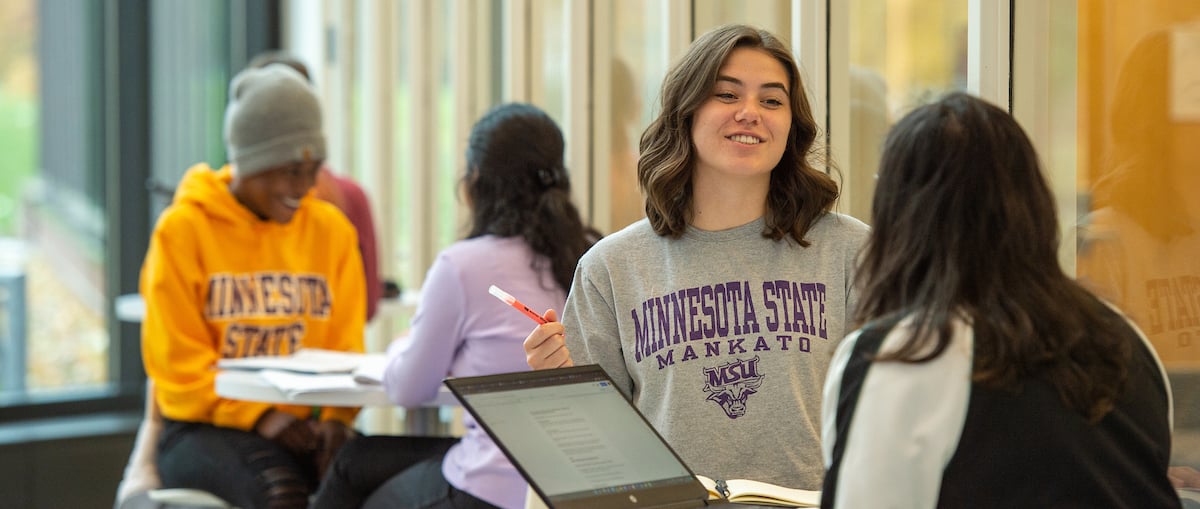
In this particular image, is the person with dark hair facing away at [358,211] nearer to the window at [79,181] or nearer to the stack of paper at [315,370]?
the stack of paper at [315,370]

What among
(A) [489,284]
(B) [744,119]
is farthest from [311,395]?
(B) [744,119]

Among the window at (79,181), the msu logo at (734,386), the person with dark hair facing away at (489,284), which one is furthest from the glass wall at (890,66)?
the window at (79,181)

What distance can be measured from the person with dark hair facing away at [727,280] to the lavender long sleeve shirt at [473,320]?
0.56 meters

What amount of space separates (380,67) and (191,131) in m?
1.18

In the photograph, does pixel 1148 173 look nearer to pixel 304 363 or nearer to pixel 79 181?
pixel 304 363

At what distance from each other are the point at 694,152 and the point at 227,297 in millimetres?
1668

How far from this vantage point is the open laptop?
1406 mm

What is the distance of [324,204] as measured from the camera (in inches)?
138

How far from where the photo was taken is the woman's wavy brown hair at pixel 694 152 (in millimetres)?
1891

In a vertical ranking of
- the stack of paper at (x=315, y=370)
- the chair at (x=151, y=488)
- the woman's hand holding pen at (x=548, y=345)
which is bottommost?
the chair at (x=151, y=488)

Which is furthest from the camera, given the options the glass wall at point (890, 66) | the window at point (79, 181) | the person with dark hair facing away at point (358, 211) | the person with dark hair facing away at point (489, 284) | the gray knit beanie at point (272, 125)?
the window at point (79, 181)

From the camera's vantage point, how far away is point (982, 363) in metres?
1.23

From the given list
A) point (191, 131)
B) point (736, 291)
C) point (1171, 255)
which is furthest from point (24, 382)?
point (1171, 255)

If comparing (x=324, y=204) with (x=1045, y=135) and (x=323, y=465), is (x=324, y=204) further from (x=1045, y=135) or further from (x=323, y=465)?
(x=1045, y=135)
